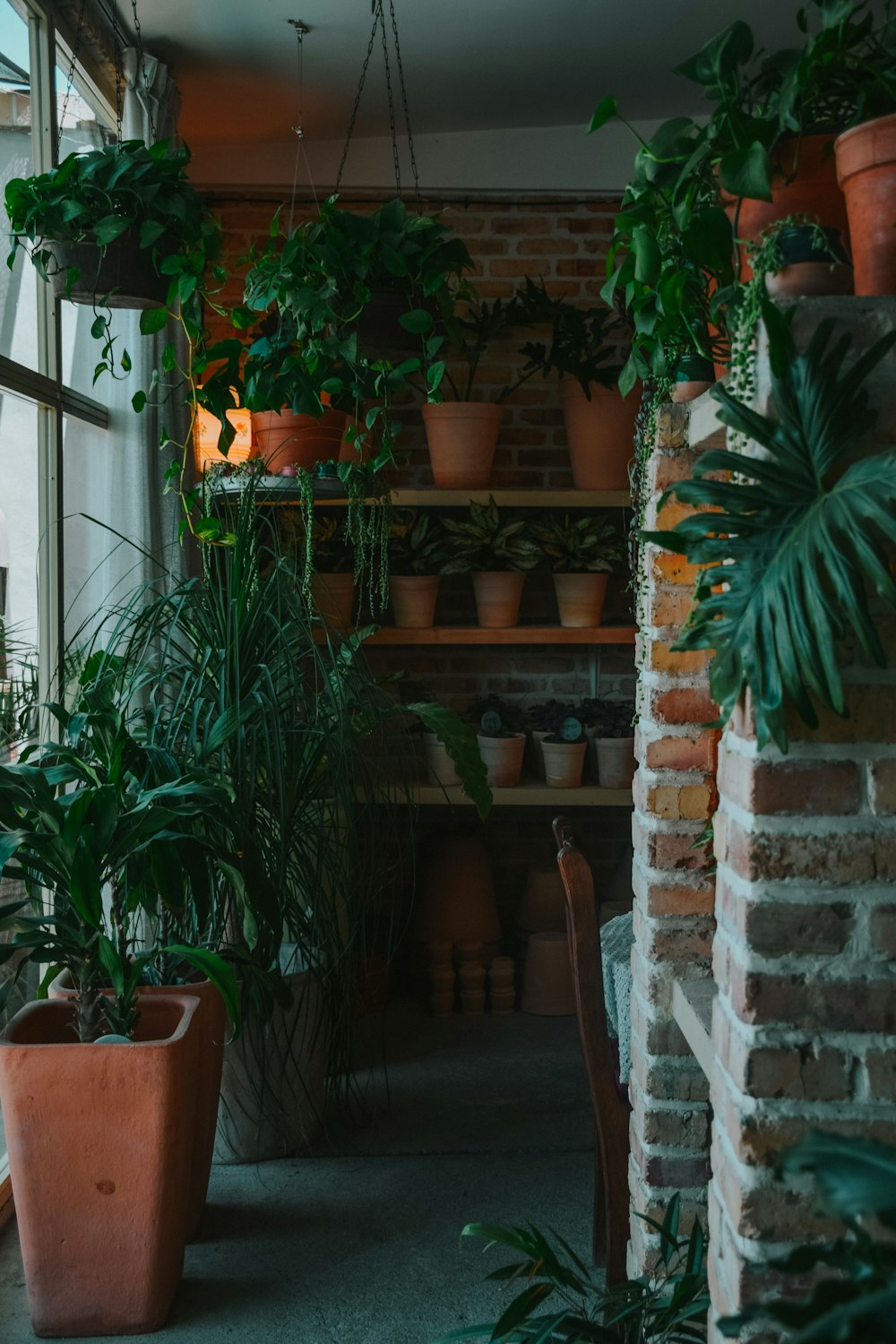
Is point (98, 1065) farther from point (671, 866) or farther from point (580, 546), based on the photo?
point (580, 546)

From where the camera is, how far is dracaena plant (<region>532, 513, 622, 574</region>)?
3.65 m

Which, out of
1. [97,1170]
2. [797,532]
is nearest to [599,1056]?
[97,1170]

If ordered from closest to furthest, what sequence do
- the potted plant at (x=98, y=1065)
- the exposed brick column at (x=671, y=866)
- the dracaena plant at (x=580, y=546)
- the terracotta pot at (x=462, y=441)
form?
the exposed brick column at (x=671, y=866) → the potted plant at (x=98, y=1065) → the terracotta pot at (x=462, y=441) → the dracaena plant at (x=580, y=546)

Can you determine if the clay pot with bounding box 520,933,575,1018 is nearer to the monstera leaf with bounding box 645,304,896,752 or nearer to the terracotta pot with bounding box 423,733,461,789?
the terracotta pot with bounding box 423,733,461,789

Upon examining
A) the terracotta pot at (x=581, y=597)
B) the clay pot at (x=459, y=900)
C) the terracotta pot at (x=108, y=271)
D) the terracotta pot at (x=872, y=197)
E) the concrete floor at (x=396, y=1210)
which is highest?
the terracotta pot at (x=108, y=271)

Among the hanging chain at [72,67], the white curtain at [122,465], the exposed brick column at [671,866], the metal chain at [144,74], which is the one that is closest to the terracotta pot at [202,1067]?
the exposed brick column at [671,866]

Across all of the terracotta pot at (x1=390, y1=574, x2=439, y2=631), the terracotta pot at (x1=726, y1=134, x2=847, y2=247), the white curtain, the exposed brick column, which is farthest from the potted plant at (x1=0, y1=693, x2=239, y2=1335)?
the terracotta pot at (x1=390, y1=574, x2=439, y2=631)

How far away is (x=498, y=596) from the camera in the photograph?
11.9ft

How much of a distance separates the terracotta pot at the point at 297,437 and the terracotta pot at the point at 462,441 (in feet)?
0.99

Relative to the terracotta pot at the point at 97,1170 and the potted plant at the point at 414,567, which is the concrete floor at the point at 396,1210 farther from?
the potted plant at the point at 414,567

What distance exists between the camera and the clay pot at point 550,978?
3.69 metres

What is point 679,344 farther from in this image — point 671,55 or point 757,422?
point 671,55

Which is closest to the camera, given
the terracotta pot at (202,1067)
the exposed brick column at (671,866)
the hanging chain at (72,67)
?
the exposed brick column at (671,866)

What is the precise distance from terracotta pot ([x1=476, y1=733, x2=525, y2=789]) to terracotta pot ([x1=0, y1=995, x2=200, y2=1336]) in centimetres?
168
